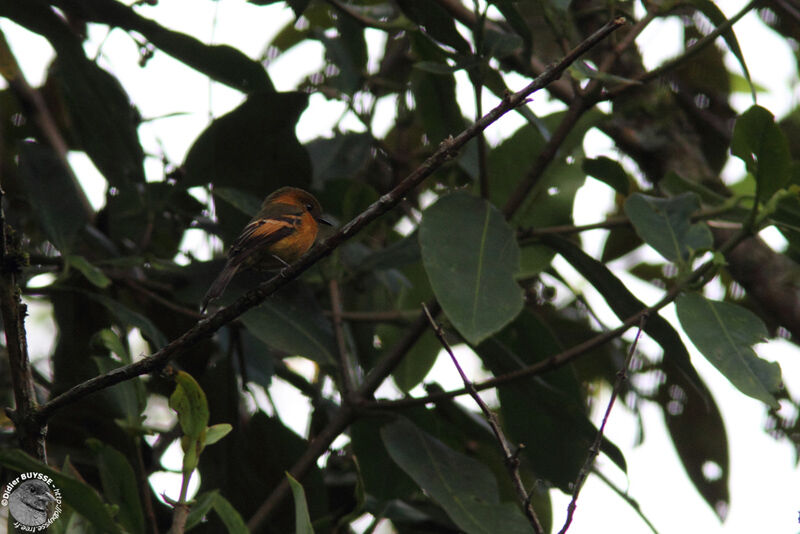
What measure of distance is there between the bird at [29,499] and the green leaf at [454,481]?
4.02 ft

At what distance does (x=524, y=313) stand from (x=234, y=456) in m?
1.33

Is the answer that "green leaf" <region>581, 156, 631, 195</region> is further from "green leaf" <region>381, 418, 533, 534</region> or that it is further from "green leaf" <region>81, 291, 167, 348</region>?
"green leaf" <region>81, 291, 167, 348</region>

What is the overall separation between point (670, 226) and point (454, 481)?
118 centimetres

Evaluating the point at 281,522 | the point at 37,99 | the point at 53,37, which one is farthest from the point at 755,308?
the point at 37,99

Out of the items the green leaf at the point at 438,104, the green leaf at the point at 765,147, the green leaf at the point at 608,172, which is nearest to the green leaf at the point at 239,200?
the green leaf at the point at 438,104

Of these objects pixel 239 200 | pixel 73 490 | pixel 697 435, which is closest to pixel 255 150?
pixel 239 200

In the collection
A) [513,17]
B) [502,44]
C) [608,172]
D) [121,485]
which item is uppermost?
[513,17]

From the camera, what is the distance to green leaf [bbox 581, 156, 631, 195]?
3473mm

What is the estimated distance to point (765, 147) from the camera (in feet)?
9.80

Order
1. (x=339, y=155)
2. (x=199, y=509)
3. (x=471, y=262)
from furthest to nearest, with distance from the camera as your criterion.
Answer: (x=339, y=155) < (x=471, y=262) < (x=199, y=509)

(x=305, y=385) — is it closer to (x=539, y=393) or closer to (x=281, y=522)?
(x=281, y=522)

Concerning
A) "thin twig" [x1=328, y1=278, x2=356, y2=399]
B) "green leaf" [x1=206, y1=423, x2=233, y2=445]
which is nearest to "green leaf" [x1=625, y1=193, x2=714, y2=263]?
"thin twig" [x1=328, y1=278, x2=356, y2=399]

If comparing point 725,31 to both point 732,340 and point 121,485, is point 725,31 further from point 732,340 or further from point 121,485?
point 121,485

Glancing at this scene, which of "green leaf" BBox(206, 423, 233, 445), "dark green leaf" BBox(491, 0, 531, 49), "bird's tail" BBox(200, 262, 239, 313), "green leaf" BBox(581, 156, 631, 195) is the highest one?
"dark green leaf" BBox(491, 0, 531, 49)
